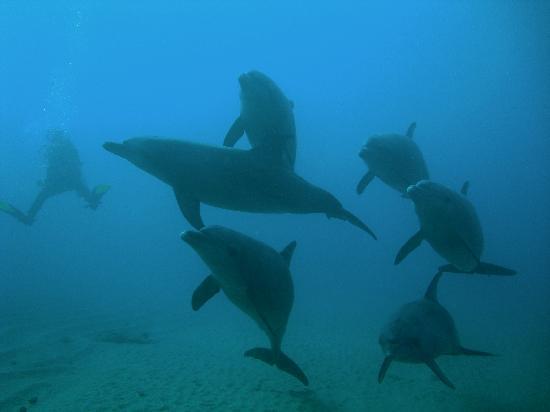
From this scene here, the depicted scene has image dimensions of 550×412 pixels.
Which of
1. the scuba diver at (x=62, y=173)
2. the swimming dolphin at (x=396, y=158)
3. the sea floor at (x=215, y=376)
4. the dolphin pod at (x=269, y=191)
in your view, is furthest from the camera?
the scuba diver at (x=62, y=173)

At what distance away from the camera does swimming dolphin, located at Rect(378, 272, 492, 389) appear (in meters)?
4.47

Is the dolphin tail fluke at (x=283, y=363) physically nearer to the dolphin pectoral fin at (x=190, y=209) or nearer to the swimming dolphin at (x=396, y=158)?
the dolphin pectoral fin at (x=190, y=209)

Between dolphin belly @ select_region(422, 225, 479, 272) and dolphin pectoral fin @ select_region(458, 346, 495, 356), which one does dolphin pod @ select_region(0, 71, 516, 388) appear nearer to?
dolphin belly @ select_region(422, 225, 479, 272)

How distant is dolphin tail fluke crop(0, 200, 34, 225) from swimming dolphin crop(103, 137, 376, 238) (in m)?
13.4

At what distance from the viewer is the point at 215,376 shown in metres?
8.88

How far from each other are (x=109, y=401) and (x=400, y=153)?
5.99 metres

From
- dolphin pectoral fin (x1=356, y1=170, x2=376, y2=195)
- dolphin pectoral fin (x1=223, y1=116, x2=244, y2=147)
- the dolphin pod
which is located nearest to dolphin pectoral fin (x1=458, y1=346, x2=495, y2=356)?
the dolphin pod

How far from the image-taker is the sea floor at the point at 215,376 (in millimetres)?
7297

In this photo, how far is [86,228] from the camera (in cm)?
7806

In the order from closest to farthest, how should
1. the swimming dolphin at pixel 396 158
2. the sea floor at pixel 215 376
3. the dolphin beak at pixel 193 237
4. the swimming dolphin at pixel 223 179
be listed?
1. the dolphin beak at pixel 193 237
2. the swimming dolphin at pixel 223 179
3. the swimming dolphin at pixel 396 158
4. the sea floor at pixel 215 376

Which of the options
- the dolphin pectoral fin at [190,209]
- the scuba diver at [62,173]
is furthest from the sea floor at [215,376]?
the scuba diver at [62,173]

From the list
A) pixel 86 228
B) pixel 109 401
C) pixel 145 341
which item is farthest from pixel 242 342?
pixel 86 228

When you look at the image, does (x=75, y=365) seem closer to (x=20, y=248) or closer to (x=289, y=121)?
(x=289, y=121)

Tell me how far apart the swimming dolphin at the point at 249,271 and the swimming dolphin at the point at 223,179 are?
0.60 meters
